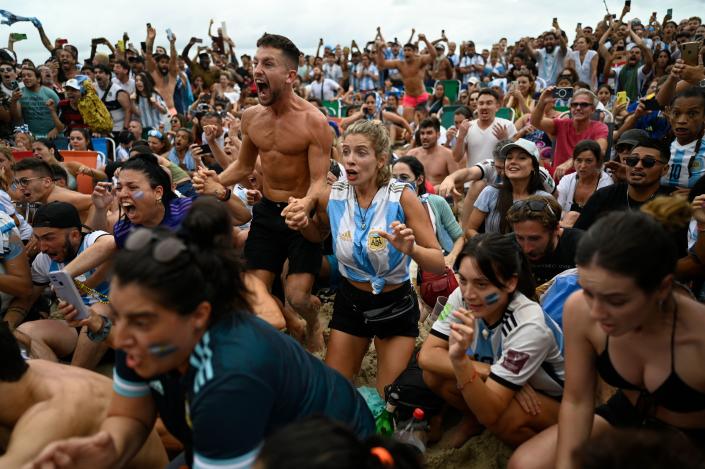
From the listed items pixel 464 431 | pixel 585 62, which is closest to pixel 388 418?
pixel 464 431

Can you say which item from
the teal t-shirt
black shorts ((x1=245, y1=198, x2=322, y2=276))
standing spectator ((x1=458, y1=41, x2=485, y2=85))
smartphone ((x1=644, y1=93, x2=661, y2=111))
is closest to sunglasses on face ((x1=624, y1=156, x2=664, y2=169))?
black shorts ((x1=245, y1=198, x2=322, y2=276))

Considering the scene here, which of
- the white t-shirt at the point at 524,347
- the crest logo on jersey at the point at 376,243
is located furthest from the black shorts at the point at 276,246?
the white t-shirt at the point at 524,347

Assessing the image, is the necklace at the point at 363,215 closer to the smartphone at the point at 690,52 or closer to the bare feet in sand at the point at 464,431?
the bare feet in sand at the point at 464,431

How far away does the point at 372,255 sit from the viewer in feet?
10.0

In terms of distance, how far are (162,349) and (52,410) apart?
0.78 m

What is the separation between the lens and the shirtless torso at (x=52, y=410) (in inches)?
74.9

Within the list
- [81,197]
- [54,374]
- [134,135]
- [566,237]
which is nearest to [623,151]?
[566,237]

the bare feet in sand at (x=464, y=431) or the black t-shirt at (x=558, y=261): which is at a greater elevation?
the black t-shirt at (x=558, y=261)

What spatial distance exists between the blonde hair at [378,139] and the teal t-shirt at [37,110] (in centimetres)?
715

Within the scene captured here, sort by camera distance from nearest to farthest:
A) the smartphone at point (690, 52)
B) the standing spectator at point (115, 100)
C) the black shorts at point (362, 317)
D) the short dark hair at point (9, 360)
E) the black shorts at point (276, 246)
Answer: the short dark hair at point (9, 360)
the black shorts at point (362, 317)
the black shorts at point (276, 246)
the smartphone at point (690, 52)
the standing spectator at point (115, 100)

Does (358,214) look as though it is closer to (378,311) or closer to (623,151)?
(378,311)

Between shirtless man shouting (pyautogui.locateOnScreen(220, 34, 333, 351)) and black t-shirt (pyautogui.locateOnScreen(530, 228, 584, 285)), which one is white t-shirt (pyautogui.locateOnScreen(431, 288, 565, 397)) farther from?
shirtless man shouting (pyautogui.locateOnScreen(220, 34, 333, 351))

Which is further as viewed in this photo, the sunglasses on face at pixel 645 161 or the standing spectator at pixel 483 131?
the standing spectator at pixel 483 131

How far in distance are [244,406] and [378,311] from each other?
1.76m
